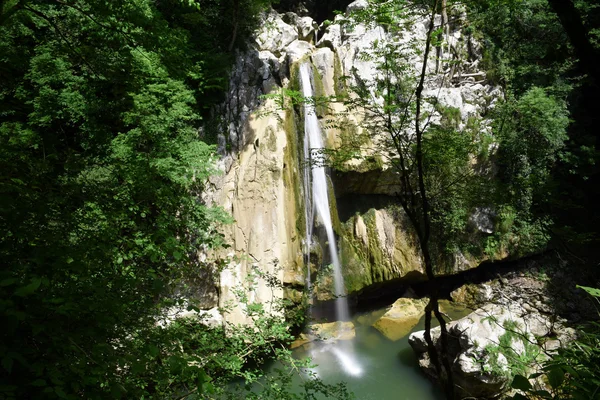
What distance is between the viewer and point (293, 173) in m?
10.3

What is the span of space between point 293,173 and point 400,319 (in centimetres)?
552

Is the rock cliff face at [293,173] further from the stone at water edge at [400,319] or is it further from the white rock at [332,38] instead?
the stone at water edge at [400,319]

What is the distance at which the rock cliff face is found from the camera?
928cm

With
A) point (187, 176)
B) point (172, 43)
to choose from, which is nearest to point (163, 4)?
point (187, 176)

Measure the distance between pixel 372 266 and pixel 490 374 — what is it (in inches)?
195

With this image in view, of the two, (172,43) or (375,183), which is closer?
(172,43)

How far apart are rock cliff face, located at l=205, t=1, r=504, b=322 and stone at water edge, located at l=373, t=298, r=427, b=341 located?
89 cm

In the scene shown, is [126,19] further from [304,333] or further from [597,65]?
[304,333]

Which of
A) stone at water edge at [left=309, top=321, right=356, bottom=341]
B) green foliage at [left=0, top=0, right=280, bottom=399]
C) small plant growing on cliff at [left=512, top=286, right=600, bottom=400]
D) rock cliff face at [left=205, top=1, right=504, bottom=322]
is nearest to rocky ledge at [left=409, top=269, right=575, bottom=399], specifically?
stone at water edge at [left=309, top=321, right=356, bottom=341]

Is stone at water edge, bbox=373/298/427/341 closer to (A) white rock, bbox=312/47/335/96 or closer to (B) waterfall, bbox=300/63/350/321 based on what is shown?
(B) waterfall, bbox=300/63/350/321

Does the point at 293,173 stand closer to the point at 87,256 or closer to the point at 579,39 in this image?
the point at 87,256

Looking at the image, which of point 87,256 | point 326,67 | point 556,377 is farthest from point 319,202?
point 556,377

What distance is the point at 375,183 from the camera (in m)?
11.6

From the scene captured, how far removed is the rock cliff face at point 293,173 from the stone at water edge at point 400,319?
2.93 ft
